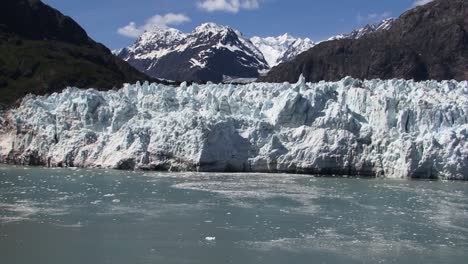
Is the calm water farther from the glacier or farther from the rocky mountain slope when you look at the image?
the rocky mountain slope

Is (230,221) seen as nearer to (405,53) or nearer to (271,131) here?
(271,131)

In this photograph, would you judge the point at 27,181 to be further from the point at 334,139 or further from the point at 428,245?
the point at 428,245

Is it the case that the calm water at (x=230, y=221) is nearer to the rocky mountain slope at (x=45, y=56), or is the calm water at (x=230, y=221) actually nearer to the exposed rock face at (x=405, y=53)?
the rocky mountain slope at (x=45, y=56)

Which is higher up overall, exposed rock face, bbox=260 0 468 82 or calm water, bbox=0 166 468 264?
exposed rock face, bbox=260 0 468 82

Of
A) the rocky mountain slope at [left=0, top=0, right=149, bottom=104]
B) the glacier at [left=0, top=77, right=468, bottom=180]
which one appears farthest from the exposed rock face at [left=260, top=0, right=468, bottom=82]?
the glacier at [left=0, top=77, right=468, bottom=180]

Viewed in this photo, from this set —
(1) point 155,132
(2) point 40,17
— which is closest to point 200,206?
(1) point 155,132

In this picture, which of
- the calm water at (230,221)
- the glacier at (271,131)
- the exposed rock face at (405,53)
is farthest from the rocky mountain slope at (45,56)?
the calm water at (230,221)
